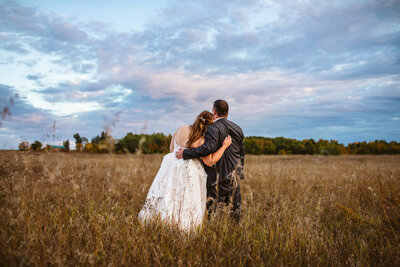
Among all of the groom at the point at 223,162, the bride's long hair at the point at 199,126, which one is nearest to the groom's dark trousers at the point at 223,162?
the groom at the point at 223,162

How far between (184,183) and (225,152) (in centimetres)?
100

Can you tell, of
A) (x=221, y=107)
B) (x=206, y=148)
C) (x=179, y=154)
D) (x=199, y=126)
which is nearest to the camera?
(x=206, y=148)

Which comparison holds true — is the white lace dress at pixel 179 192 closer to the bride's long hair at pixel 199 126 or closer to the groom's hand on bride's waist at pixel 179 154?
the groom's hand on bride's waist at pixel 179 154

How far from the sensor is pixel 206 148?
3.67 metres

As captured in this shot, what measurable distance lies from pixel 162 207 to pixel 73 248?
139 centimetres

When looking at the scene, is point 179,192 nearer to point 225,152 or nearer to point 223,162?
point 223,162

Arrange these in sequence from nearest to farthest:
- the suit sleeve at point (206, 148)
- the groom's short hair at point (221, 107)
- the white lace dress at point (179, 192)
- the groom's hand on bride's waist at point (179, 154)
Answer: the white lace dress at point (179, 192)
the suit sleeve at point (206, 148)
the groom's hand on bride's waist at point (179, 154)
the groom's short hair at point (221, 107)

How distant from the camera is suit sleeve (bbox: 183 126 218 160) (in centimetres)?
368

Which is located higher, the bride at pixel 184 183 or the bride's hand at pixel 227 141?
the bride's hand at pixel 227 141

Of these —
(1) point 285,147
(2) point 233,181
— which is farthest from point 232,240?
(1) point 285,147

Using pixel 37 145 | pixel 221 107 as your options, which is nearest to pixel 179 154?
pixel 221 107

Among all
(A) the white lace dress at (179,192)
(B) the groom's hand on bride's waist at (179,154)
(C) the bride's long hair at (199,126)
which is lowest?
(A) the white lace dress at (179,192)

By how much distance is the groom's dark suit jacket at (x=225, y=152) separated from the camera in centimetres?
370

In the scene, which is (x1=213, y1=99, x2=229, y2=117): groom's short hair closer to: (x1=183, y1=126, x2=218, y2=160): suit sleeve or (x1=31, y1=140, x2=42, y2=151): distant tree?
(x1=183, y1=126, x2=218, y2=160): suit sleeve
